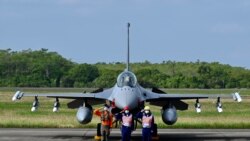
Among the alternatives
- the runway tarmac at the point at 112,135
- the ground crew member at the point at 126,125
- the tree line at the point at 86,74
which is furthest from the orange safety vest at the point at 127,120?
the tree line at the point at 86,74

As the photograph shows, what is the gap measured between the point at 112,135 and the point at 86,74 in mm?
84689

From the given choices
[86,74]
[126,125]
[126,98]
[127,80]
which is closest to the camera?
[126,125]

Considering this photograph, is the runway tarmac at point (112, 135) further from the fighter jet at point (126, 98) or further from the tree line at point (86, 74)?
the tree line at point (86, 74)

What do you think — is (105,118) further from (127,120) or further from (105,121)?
(127,120)

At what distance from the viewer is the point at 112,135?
1205 inches

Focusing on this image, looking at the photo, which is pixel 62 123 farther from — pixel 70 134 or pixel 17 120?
pixel 70 134

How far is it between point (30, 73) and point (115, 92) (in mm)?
96434

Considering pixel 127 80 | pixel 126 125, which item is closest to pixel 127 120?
pixel 126 125

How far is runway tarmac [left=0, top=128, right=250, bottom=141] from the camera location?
92.3ft

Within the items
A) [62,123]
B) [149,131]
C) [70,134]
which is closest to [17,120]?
[62,123]

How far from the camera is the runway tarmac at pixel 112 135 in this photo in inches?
1107

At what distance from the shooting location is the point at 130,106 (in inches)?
1022

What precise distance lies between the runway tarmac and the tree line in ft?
197

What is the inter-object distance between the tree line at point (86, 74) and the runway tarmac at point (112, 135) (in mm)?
60179
